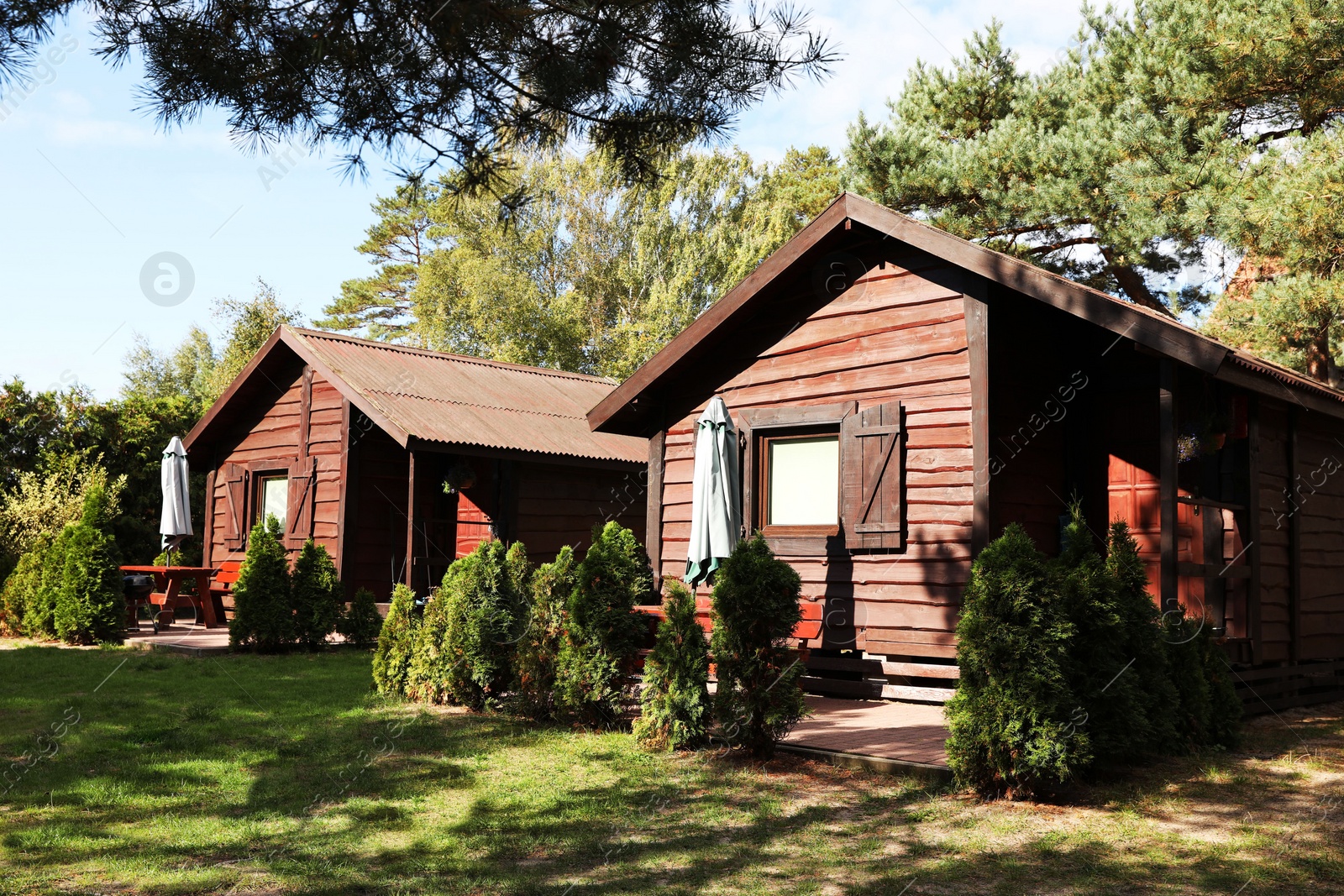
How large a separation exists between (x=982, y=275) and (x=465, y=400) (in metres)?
10.2

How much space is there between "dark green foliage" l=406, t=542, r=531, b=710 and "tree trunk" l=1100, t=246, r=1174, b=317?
582 inches

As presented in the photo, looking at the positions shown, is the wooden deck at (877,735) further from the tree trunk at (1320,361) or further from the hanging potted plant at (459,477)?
the tree trunk at (1320,361)

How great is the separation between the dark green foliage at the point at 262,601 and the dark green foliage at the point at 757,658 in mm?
7873

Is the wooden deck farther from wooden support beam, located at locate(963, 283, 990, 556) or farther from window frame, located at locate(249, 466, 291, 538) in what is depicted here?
window frame, located at locate(249, 466, 291, 538)

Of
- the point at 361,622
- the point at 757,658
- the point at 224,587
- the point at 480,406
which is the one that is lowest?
the point at 361,622

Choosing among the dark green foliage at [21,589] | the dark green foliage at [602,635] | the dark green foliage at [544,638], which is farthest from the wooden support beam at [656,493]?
the dark green foliage at [21,589]

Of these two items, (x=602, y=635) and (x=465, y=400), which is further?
(x=465, y=400)

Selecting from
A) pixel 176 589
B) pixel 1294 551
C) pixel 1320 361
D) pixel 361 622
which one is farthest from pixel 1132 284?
pixel 176 589

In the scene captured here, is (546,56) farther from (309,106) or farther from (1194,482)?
(1194,482)

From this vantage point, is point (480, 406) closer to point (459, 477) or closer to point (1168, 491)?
point (459, 477)

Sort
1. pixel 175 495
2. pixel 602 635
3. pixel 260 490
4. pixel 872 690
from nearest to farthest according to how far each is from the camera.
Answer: pixel 602 635 → pixel 872 690 → pixel 175 495 → pixel 260 490

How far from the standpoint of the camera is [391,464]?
17000mm

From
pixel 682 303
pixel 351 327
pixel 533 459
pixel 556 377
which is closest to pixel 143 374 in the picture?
pixel 351 327

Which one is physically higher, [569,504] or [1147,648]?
[569,504]
